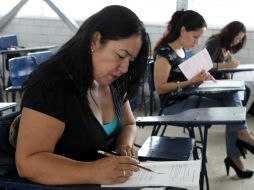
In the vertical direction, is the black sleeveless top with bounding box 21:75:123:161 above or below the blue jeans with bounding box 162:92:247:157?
above

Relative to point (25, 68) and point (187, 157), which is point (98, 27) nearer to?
point (187, 157)

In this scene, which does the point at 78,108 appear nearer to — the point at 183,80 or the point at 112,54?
the point at 112,54

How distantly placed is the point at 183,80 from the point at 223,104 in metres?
0.31

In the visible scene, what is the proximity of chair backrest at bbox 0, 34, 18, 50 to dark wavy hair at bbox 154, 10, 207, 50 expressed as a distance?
2765 millimetres

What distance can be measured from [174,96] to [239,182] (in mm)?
703

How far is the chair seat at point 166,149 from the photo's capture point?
174cm

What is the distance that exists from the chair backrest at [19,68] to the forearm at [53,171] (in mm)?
1951

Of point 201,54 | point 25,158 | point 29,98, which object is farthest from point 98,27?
point 201,54

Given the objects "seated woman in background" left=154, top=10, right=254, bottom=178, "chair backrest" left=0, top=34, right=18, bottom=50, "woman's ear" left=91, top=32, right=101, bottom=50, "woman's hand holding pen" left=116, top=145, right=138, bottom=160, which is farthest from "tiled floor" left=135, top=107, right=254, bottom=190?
"chair backrest" left=0, top=34, right=18, bottom=50

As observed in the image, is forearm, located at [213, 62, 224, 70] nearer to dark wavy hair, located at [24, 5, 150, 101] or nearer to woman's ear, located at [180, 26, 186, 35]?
woman's ear, located at [180, 26, 186, 35]

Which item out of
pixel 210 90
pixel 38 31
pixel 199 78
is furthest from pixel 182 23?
pixel 38 31

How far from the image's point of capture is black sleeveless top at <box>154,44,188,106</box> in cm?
254

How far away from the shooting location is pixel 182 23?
103 inches

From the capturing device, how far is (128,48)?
1196 millimetres
